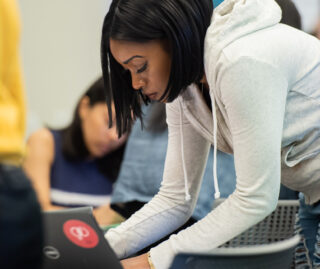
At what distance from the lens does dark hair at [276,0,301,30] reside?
4.27 ft

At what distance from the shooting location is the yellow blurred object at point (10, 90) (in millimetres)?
571

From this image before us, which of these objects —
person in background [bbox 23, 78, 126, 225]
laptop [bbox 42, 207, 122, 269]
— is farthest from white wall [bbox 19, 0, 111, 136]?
laptop [bbox 42, 207, 122, 269]

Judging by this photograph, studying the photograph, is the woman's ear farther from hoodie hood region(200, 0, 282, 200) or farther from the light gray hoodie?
hoodie hood region(200, 0, 282, 200)

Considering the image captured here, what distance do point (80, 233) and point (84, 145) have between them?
52.6 inches

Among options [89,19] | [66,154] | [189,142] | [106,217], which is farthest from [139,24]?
[89,19]

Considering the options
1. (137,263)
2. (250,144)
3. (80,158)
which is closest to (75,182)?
(80,158)

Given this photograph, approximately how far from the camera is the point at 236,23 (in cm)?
88

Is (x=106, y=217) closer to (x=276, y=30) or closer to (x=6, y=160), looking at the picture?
(x=276, y=30)

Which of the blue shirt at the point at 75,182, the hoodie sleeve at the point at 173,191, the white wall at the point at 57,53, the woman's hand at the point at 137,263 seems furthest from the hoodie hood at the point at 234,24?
the white wall at the point at 57,53

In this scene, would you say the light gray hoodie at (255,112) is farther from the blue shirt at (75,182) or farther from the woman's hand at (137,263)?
the blue shirt at (75,182)

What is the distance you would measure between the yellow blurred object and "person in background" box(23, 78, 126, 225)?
4.84 ft

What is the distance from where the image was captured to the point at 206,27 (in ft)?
3.04

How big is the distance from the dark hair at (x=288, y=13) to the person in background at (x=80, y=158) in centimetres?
98

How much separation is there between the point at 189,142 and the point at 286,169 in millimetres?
243
